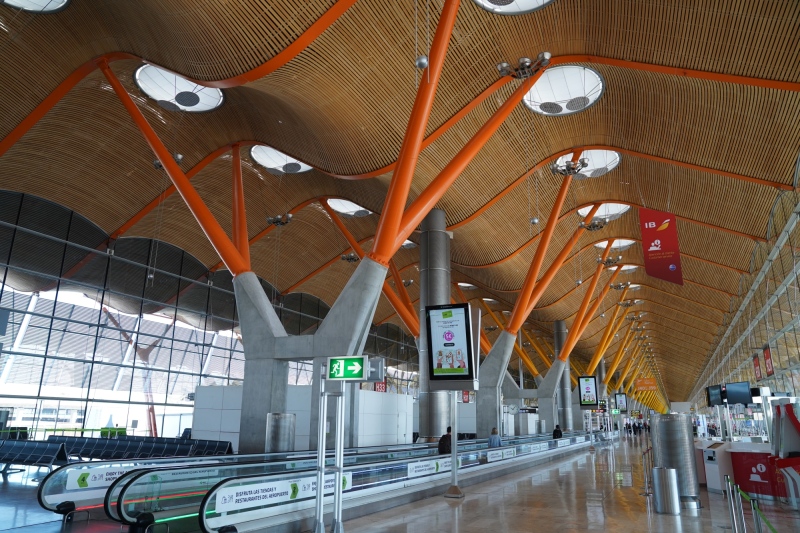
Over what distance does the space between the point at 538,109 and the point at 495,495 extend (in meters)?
13.4

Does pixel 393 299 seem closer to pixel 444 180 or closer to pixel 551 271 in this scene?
pixel 551 271

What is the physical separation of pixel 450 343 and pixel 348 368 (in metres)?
4.64

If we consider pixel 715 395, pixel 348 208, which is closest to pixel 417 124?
pixel 348 208

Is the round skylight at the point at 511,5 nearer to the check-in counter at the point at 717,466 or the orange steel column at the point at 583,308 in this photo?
the check-in counter at the point at 717,466

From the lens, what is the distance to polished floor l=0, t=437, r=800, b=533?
8.78m

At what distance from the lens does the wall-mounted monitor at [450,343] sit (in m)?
12.1

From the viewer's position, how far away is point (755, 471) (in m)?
12.4

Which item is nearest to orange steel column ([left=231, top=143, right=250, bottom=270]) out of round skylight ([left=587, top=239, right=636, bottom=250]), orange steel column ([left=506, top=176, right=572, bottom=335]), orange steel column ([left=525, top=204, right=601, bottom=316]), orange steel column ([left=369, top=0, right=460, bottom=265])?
orange steel column ([left=369, top=0, right=460, bottom=265])

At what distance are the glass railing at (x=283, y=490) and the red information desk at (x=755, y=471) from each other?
6.54 m

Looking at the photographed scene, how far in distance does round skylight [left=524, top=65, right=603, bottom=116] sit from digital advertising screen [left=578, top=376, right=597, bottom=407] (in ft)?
77.8

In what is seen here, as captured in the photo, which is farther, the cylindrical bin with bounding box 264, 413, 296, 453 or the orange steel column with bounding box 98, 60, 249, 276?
the orange steel column with bounding box 98, 60, 249, 276

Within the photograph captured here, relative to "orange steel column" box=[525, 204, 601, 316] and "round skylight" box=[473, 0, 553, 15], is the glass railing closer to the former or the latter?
"round skylight" box=[473, 0, 553, 15]

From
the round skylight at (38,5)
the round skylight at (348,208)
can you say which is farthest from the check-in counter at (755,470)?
the round skylight at (348,208)

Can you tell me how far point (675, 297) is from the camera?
43.4 m
